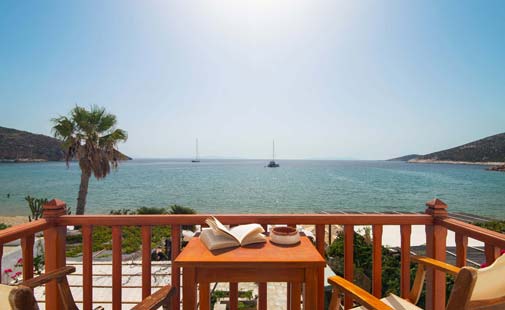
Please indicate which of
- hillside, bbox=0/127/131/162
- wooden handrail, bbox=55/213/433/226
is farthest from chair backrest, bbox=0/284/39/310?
hillside, bbox=0/127/131/162

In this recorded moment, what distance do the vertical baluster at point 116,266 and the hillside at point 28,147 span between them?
6370cm

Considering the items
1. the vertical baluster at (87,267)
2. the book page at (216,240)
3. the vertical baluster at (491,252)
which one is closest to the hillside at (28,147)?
the vertical baluster at (87,267)

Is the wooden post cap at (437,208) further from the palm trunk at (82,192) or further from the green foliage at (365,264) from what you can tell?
the palm trunk at (82,192)

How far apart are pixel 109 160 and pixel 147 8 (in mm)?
10378

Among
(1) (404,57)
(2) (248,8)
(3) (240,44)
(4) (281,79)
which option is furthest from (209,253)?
(1) (404,57)

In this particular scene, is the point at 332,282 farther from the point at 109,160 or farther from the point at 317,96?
the point at 109,160

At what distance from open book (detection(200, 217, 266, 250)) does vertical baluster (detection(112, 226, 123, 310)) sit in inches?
29.6

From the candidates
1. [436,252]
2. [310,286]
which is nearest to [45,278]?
[310,286]

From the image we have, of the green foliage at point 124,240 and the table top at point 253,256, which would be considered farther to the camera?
the green foliage at point 124,240

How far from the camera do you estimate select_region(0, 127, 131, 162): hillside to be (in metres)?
51.6

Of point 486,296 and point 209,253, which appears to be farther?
point 209,253

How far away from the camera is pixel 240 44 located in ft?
18.5

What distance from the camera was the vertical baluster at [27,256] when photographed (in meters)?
1.65

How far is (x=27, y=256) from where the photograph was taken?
168cm
